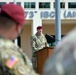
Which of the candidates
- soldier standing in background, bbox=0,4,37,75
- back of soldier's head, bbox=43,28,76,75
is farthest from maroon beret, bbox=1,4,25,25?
back of soldier's head, bbox=43,28,76,75

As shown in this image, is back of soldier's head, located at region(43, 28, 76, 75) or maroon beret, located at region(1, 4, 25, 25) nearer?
back of soldier's head, located at region(43, 28, 76, 75)

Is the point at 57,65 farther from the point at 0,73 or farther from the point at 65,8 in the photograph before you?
the point at 65,8

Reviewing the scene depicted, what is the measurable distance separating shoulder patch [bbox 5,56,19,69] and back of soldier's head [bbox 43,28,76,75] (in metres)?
1.01

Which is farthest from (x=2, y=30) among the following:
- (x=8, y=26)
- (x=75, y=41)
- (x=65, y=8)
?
(x=65, y=8)

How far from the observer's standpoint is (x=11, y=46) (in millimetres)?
2633

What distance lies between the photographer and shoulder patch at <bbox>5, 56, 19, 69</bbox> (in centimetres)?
255

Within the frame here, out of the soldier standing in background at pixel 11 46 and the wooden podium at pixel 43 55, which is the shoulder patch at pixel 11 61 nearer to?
the soldier standing in background at pixel 11 46

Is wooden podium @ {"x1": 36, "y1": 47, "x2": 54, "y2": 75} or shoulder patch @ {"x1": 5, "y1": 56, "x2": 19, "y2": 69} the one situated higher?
shoulder patch @ {"x1": 5, "y1": 56, "x2": 19, "y2": 69}

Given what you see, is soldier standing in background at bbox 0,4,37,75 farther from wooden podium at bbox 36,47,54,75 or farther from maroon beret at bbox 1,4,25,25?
wooden podium at bbox 36,47,54,75

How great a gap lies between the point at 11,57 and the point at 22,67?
0.32ft

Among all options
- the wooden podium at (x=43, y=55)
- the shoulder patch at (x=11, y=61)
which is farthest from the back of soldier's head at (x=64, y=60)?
the wooden podium at (x=43, y=55)

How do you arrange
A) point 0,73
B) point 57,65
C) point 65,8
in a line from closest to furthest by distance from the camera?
point 57,65 → point 0,73 → point 65,8

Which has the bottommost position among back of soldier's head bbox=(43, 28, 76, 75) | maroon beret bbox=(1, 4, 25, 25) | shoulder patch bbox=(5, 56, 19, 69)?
shoulder patch bbox=(5, 56, 19, 69)

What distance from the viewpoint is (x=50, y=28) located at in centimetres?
4191
